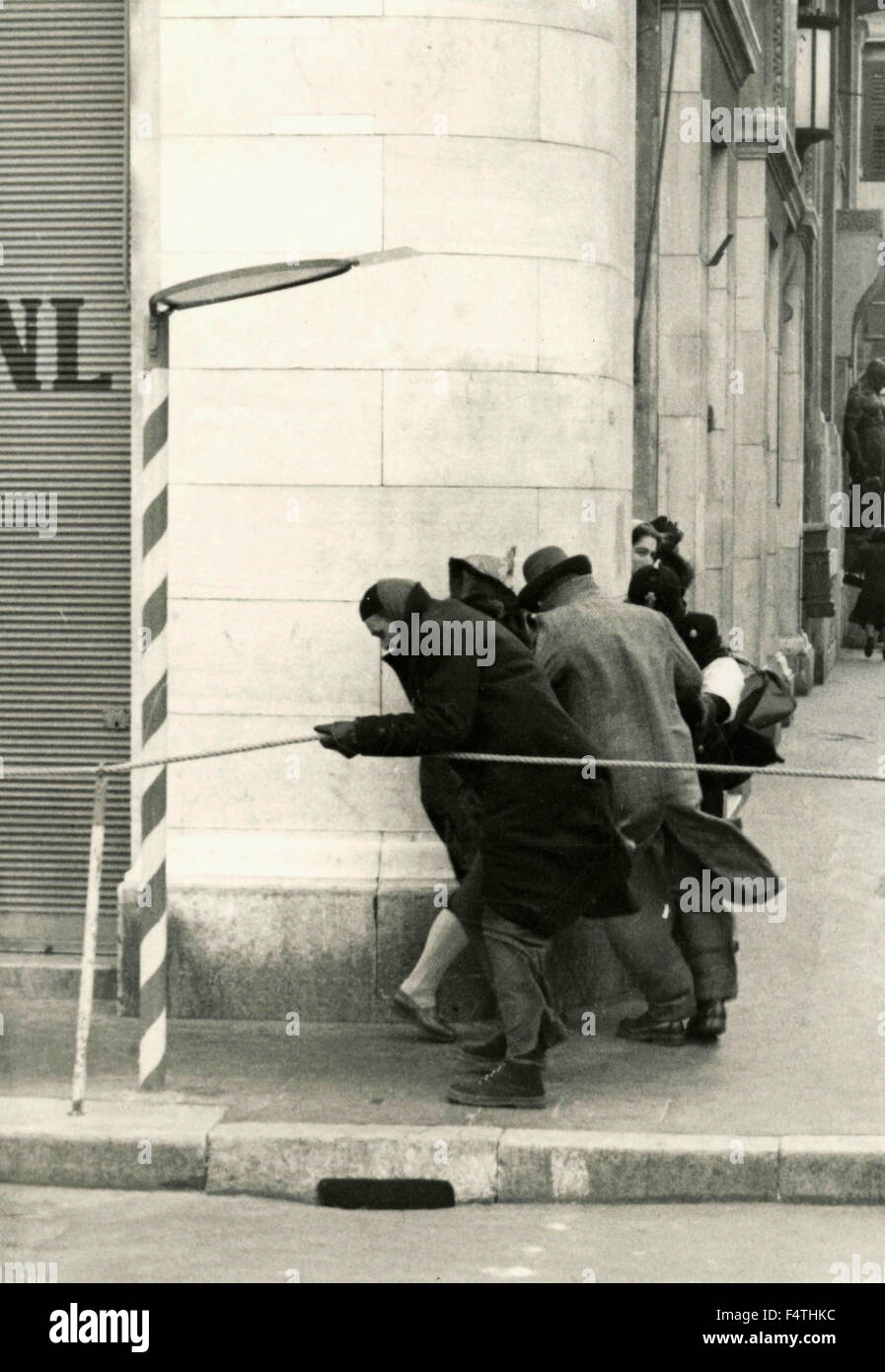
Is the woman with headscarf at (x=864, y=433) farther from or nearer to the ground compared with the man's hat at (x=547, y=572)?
farther from the ground

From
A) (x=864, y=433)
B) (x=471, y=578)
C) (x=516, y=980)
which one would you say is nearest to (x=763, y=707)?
(x=471, y=578)

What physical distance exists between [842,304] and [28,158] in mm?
22583

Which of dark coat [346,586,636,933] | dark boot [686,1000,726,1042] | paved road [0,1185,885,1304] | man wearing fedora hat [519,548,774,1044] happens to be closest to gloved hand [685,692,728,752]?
man wearing fedora hat [519,548,774,1044]

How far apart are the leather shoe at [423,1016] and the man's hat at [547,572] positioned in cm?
144

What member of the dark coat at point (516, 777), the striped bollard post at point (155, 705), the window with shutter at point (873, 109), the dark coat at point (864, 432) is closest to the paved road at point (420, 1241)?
the striped bollard post at point (155, 705)

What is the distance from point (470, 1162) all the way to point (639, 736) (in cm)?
195

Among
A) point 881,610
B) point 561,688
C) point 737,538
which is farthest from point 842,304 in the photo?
point 561,688

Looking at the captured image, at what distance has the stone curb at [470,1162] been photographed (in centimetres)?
713

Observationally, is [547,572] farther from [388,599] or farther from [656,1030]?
[656,1030]

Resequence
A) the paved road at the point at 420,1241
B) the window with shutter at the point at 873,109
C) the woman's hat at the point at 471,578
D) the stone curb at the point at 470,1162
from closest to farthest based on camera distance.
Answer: the paved road at the point at 420,1241, the stone curb at the point at 470,1162, the woman's hat at the point at 471,578, the window with shutter at the point at 873,109

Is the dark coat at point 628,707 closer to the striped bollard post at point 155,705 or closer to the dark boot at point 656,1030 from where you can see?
the dark boot at point 656,1030

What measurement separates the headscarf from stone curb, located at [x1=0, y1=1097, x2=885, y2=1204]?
5.46 ft

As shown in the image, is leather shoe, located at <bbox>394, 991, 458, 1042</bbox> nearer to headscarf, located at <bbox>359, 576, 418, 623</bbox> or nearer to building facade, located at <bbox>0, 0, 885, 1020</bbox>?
building facade, located at <bbox>0, 0, 885, 1020</bbox>

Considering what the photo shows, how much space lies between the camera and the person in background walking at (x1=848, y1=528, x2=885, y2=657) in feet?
91.0
